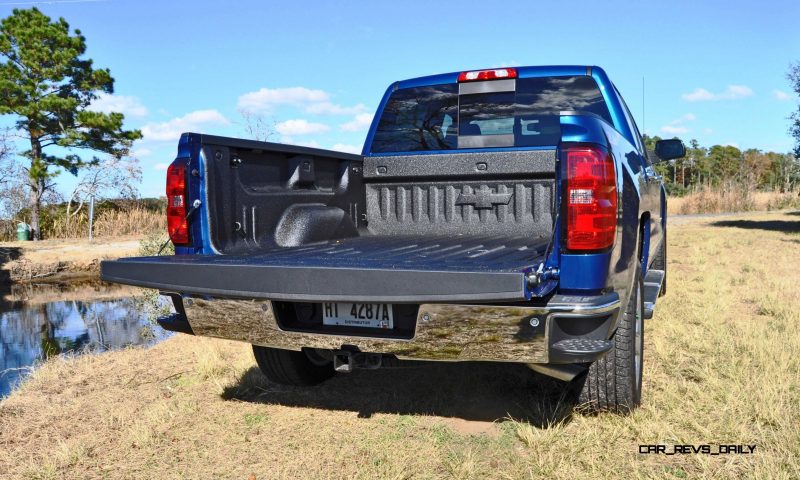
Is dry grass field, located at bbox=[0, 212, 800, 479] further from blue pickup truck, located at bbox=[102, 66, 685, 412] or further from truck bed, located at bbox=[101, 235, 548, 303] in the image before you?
truck bed, located at bbox=[101, 235, 548, 303]

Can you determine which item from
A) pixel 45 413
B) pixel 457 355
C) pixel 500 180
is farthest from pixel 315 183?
pixel 45 413

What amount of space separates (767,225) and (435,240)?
17.5m

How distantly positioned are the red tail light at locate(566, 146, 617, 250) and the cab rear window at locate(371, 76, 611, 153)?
5.16 ft

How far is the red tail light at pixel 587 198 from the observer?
8.14 ft

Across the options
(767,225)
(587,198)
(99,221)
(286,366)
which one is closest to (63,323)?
(286,366)

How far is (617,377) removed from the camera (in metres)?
3.08

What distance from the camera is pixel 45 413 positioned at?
13.0ft

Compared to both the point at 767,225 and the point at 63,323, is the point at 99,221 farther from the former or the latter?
the point at 767,225

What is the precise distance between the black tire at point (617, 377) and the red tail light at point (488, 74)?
1708mm

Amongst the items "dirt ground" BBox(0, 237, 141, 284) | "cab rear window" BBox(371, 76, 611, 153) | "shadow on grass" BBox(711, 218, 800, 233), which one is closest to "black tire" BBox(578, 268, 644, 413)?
"cab rear window" BBox(371, 76, 611, 153)

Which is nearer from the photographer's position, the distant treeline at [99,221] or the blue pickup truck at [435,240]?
the blue pickup truck at [435,240]

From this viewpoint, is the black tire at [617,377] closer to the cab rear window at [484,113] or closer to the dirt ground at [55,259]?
the cab rear window at [484,113]

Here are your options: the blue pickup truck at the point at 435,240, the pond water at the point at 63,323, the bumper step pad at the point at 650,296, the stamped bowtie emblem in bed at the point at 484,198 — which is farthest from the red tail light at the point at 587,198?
the pond water at the point at 63,323

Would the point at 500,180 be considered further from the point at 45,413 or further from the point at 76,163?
the point at 76,163
